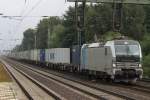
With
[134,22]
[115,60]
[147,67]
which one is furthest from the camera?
[134,22]

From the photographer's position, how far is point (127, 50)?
2909 cm

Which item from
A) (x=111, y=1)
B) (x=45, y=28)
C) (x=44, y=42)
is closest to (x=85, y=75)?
(x=111, y=1)

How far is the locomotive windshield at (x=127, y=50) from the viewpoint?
28.9 meters

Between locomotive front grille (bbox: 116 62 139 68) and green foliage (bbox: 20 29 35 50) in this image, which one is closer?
locomotive front grille (bbox: 116 62 139 68)

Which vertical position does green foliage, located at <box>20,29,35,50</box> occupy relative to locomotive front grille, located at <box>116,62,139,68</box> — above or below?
above

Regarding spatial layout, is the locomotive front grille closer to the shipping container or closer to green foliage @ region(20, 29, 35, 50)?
the shipping container

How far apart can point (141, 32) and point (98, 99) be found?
59.6 metres

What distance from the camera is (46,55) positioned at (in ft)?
222

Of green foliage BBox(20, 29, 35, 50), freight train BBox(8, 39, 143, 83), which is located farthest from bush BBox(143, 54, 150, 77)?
green foliage BBox(20, 29, 35, 50)

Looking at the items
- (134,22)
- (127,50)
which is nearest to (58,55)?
(127,50)

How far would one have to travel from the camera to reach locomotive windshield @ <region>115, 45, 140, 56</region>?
28891mm

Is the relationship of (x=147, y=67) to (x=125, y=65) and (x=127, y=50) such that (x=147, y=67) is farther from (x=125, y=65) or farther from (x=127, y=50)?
(x=125, y=65)

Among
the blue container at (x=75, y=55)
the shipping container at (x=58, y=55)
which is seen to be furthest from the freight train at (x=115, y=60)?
the shipping container at (x=58, y=55)

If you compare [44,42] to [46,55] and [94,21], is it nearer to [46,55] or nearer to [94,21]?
[94,21]
